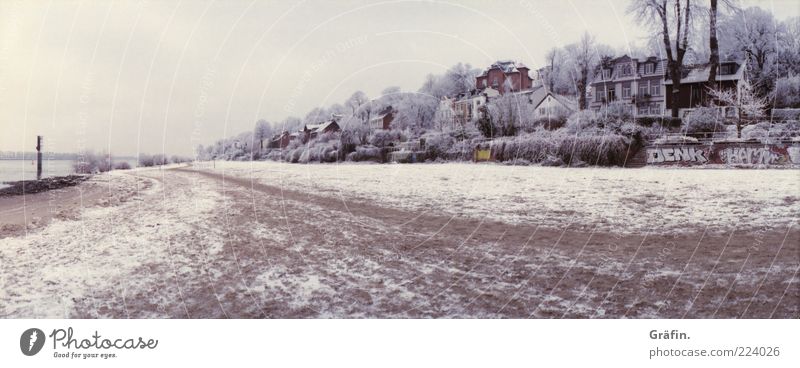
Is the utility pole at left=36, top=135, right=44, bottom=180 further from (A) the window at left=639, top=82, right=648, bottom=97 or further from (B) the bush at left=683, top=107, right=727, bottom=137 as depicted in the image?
(B) the bush at left=683, top=107, right=727, bottom=137

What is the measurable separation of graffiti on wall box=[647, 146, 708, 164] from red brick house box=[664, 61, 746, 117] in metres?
1.01

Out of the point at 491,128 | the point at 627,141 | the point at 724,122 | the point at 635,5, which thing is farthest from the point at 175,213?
the point at 724,122

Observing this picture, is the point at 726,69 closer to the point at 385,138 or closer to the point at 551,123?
the point at 551,123

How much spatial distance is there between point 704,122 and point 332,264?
18.2 ft

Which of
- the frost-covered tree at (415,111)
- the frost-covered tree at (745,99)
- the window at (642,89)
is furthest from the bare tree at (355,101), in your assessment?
the frost-covered tree at (745,99)

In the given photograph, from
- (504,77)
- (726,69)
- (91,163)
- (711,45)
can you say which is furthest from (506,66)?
(91,163)

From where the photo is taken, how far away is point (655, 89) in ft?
19.4

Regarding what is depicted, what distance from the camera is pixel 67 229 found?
403 centimetres

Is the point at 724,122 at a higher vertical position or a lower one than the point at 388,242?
higher

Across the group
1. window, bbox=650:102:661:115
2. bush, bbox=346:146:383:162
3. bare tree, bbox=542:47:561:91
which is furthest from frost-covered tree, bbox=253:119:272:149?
window, bbox=650:102:661:115

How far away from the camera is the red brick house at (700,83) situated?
5.46 m
